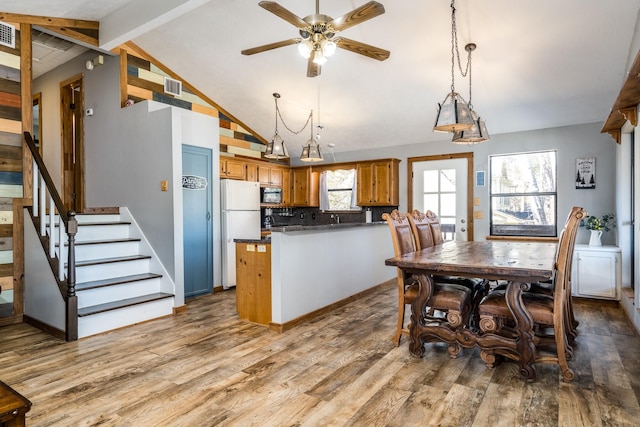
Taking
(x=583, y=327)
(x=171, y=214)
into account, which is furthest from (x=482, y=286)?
(x=171, y=214)

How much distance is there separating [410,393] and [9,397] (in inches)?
78.9

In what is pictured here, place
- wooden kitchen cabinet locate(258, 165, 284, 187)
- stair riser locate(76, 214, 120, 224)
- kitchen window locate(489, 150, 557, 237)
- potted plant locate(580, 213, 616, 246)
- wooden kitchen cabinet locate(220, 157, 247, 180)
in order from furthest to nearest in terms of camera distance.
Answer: wooden kitchen cabinet locate(258, 165, 284, 187)
wooden kitchen cabinet locate(220, 157, 247, 180)
kitchen window locate(489, 150, 557, 237)
potted plant locate(580, 213, 616, 246)
stair riser locate(76, 214, 120, 224)

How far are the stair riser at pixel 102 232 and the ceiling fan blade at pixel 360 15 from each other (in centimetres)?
356

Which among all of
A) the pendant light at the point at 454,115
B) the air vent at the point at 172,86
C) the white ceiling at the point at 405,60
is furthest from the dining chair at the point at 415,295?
the air vent at the point at 172,86

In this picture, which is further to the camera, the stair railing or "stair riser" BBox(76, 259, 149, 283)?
"stair riser" BBox(76, 259, 149, 283)

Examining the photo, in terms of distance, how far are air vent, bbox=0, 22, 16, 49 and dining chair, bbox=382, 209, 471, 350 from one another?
14.4 ft

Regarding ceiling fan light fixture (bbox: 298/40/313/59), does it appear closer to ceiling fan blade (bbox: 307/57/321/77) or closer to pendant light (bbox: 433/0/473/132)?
ceiling fan blade (bbox: 307/57/321/77)

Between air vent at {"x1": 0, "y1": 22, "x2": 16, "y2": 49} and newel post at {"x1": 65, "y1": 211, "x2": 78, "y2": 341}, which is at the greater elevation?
air vent at {"x1": 0, "y1": 22, "x2": 16, "y2": 49}

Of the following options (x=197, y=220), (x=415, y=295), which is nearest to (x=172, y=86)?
(x=197, y=220)

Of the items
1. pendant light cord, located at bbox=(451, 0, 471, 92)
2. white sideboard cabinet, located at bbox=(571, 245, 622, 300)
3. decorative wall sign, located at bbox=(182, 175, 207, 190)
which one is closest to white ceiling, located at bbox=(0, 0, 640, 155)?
pendant light cord, located at bbox=(451, 0, 471, 92)

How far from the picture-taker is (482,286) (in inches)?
142

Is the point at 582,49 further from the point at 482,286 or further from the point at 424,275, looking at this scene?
the point at 424,275

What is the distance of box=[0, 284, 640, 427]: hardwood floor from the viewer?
6.79 feet

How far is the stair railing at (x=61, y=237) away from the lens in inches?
131
